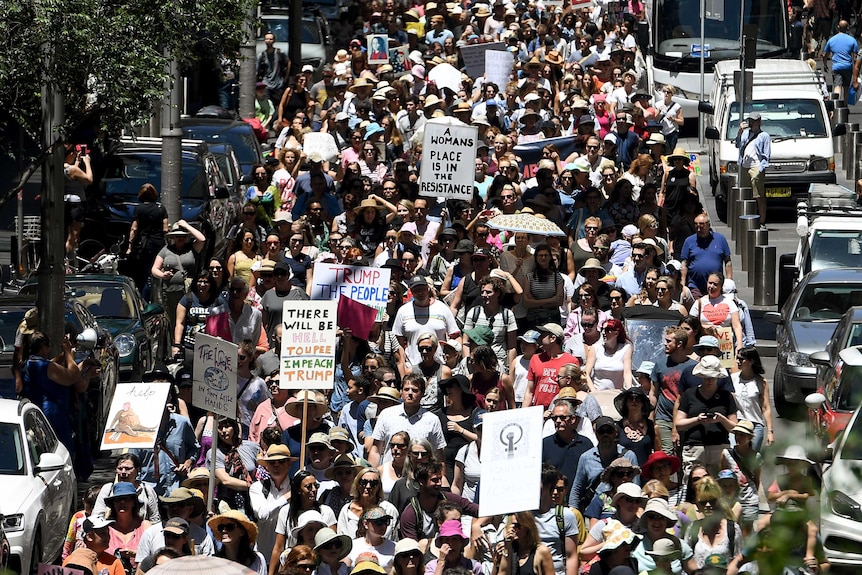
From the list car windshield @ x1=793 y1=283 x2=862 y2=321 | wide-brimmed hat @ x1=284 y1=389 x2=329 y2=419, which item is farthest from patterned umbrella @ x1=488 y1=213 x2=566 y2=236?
wide-brimmed hat @ x1=284 y1=389 x2=329 y2=419

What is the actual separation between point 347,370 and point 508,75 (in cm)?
1526

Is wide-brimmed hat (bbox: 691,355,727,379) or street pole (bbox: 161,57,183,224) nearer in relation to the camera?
wide-brimmed hat (bbox: 691,355,727,379)

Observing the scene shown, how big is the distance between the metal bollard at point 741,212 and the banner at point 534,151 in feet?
8.48

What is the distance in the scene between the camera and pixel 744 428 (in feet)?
43.2

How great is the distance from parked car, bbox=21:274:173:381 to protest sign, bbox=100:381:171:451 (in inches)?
161

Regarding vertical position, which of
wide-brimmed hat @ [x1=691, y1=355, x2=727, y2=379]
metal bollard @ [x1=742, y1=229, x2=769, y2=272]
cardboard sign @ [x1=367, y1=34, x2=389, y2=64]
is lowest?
wide-brimmed hat @ [x1=691, y1=355, x2=727, y2=379]

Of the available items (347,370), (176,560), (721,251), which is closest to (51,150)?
(347,370)

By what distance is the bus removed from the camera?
35062 mm

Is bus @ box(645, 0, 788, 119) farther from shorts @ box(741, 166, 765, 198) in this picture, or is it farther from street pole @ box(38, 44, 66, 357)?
street pole @ box(38, 44, 66, 357)

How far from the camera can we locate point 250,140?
2803 centimetres

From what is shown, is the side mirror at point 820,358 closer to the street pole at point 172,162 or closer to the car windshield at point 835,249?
the car windshield at point 835,249

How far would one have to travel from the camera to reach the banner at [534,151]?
78.4 feet

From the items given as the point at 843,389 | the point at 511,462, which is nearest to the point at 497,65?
the point at 843,389

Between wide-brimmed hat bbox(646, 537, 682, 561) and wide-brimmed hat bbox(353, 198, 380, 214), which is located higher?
wide-brimmed hat bbox(353, 198, 380, 214)
